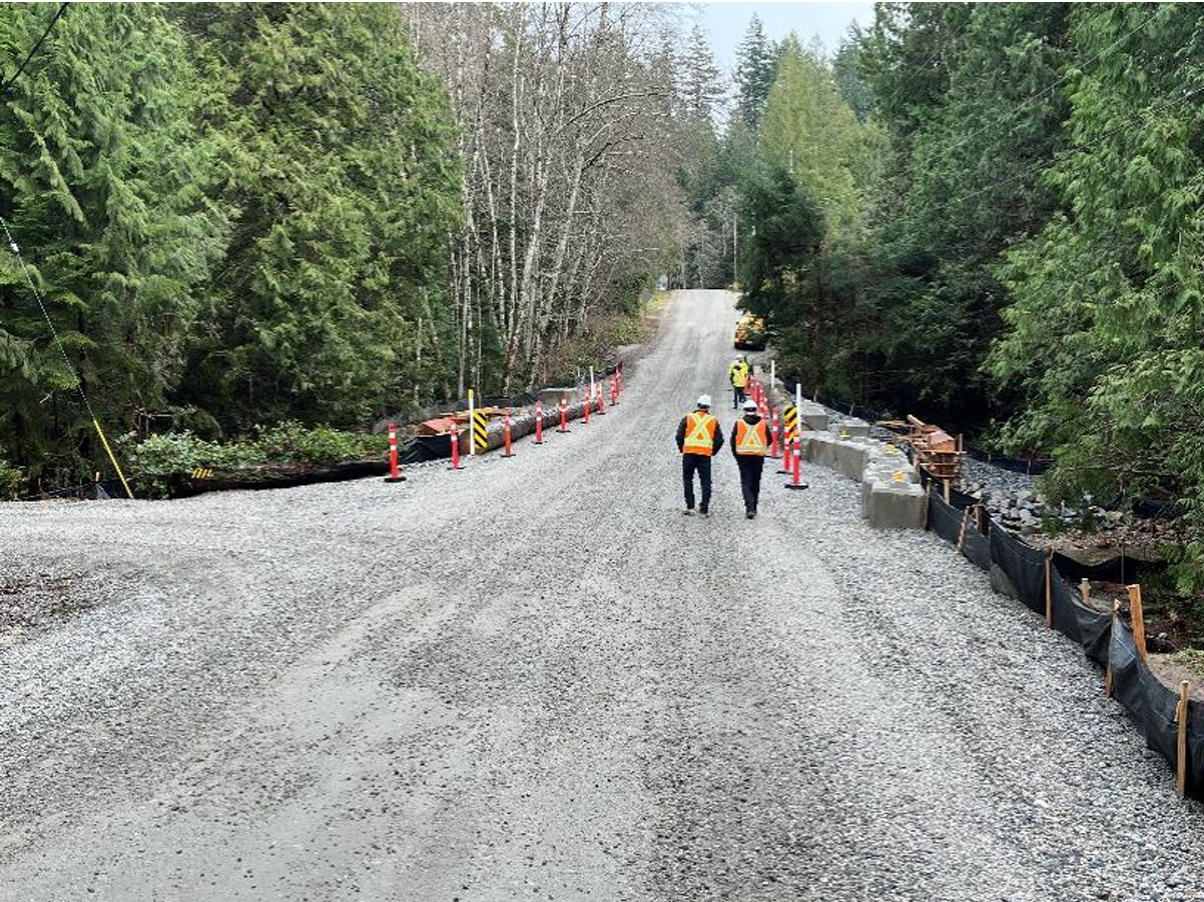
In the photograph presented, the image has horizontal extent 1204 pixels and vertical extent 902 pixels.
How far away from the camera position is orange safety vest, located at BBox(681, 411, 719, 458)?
14.7 m

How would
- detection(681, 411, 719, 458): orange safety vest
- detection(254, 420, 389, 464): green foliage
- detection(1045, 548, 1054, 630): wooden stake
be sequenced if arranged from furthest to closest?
detection(254, 420, 389, 464): green foliage
detection(681, 411, 719, 458): orange safety vest
detection(1045, 548, 1054, 630): wooden stake

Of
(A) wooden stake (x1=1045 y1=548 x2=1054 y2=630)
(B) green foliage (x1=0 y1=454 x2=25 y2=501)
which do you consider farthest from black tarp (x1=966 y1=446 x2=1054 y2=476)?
(B) green foliage (x1=0 y1=454 x2=25 y2=501)

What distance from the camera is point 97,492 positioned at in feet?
61.0

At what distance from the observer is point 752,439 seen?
14602 mm

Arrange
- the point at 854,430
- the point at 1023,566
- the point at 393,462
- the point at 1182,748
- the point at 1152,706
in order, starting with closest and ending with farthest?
the point at 1182,748 → the point at 1152,706 → the point at 1023,566 → the point at 393,462 → the point at 854,430

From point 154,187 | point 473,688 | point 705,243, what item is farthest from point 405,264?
point 705,243

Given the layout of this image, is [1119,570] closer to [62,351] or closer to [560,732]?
[560,732]

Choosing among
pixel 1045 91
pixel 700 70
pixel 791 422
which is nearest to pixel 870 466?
pixel 791 422

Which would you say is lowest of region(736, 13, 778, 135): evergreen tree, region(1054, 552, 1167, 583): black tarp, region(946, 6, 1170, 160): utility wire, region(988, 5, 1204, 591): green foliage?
region(1054, 552, 1167, 583): black tarp

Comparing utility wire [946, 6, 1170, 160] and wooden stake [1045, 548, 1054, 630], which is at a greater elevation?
utility wire [946, 6, 1170, 160]

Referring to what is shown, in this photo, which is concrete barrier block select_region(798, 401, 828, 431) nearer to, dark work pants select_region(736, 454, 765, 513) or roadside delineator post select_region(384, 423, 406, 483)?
dark work pants select_region(736, 454, 765, 513)

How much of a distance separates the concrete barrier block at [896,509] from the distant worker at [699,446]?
2.32m

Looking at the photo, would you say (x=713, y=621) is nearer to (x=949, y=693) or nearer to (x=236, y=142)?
(x=949, y=693)

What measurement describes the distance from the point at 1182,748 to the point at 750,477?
28.5ft
